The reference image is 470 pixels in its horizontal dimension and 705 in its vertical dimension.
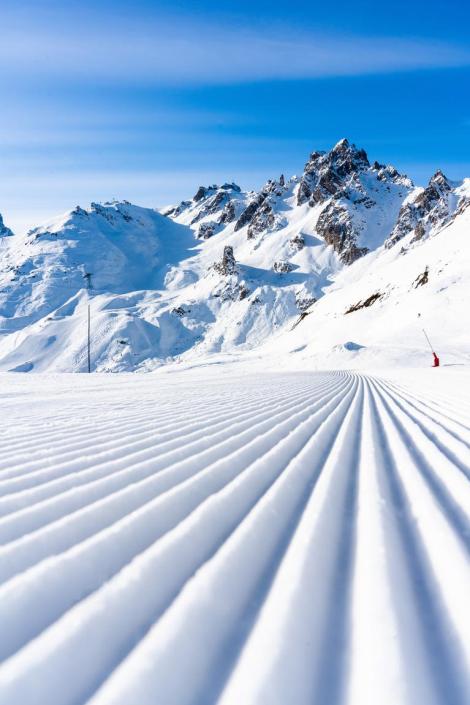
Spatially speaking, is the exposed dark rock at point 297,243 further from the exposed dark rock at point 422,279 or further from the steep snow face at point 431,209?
the exposed dark rock at point 422,279

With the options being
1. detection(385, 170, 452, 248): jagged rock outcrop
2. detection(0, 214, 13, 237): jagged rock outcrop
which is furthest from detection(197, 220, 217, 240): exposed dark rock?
detection(0, 214, 13, 237): jagged rock outcrop

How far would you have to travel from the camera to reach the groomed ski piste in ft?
4.14

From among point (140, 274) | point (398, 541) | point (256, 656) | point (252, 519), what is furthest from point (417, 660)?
point (140, 274)

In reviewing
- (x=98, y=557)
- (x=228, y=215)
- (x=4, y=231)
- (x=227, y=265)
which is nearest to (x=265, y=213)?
(x=228, y=215)

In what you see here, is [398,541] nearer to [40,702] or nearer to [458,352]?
[40,702]

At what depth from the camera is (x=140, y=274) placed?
309 feet

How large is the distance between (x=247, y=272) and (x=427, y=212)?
36.0 m

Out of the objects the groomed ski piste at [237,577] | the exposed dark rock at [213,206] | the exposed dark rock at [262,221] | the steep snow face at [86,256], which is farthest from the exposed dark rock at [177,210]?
the groomed ski piste at [237,577]

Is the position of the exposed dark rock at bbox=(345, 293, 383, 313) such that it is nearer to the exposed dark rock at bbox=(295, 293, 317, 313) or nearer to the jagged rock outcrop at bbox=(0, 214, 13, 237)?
the exposed dark rock at bbox=(295, 293, 317, 313)

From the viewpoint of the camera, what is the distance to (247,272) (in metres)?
78.8

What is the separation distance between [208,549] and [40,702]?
97 centimetres

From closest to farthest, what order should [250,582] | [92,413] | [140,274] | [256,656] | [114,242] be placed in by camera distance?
1. [256,656]
2. [250,582]
3. [92,413]
4. [140,274]
5. [114,242]

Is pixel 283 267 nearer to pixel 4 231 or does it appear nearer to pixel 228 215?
pixel 228 215

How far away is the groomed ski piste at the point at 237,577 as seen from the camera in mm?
1262
